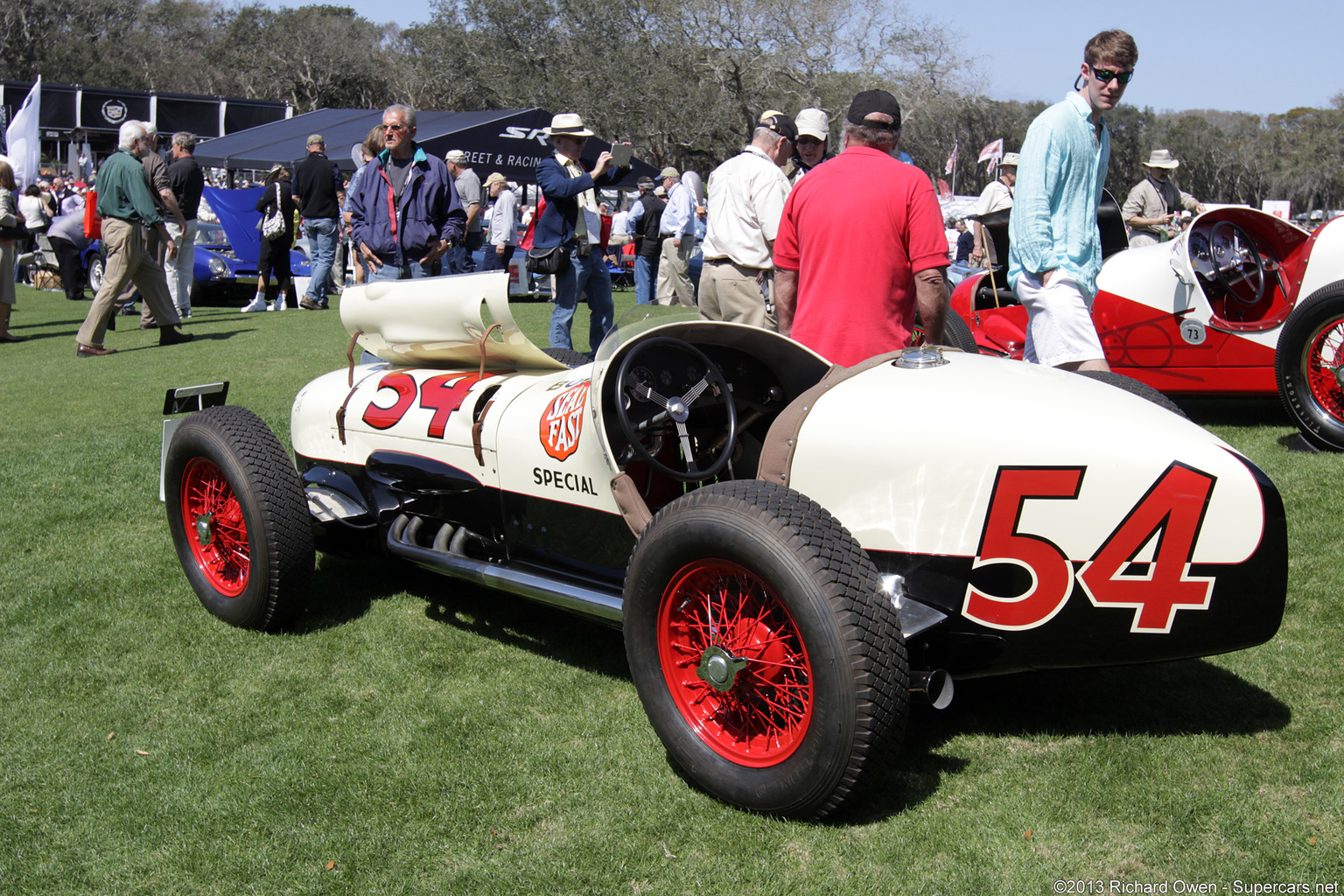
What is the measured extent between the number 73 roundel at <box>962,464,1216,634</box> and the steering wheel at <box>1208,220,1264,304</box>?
4.10 meters

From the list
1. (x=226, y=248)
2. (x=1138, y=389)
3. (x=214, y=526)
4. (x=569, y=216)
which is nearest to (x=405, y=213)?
(x=569, y=216)

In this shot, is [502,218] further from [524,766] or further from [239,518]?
[524,766]

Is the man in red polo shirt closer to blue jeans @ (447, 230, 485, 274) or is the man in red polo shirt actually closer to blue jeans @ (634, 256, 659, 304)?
blue jeans @ (447, 230, 485, 274)

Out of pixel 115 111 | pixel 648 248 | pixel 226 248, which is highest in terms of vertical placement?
pixel 115 111

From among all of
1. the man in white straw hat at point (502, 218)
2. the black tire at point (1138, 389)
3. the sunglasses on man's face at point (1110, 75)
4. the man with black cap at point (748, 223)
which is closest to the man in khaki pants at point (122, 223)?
the man in white straw hat at point (502, 218)

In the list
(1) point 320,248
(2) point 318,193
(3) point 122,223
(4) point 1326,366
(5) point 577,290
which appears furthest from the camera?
(1) point 320,248

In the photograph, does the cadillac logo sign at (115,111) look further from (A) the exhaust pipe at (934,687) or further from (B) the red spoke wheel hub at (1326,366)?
(A) the exhaust pipe at (934,687)

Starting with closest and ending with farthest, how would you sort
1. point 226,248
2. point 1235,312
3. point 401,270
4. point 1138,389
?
point 1138,389 → point 1235,312 → point 401,270 → point 226,248

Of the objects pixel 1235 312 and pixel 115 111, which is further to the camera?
pixel 115 111

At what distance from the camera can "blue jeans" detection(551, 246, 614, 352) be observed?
286 inches

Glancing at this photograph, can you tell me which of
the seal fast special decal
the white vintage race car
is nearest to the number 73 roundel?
the white vintage race car

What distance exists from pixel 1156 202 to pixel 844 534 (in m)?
8.17

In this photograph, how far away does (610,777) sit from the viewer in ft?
9.19

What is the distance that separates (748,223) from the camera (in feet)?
19.9
